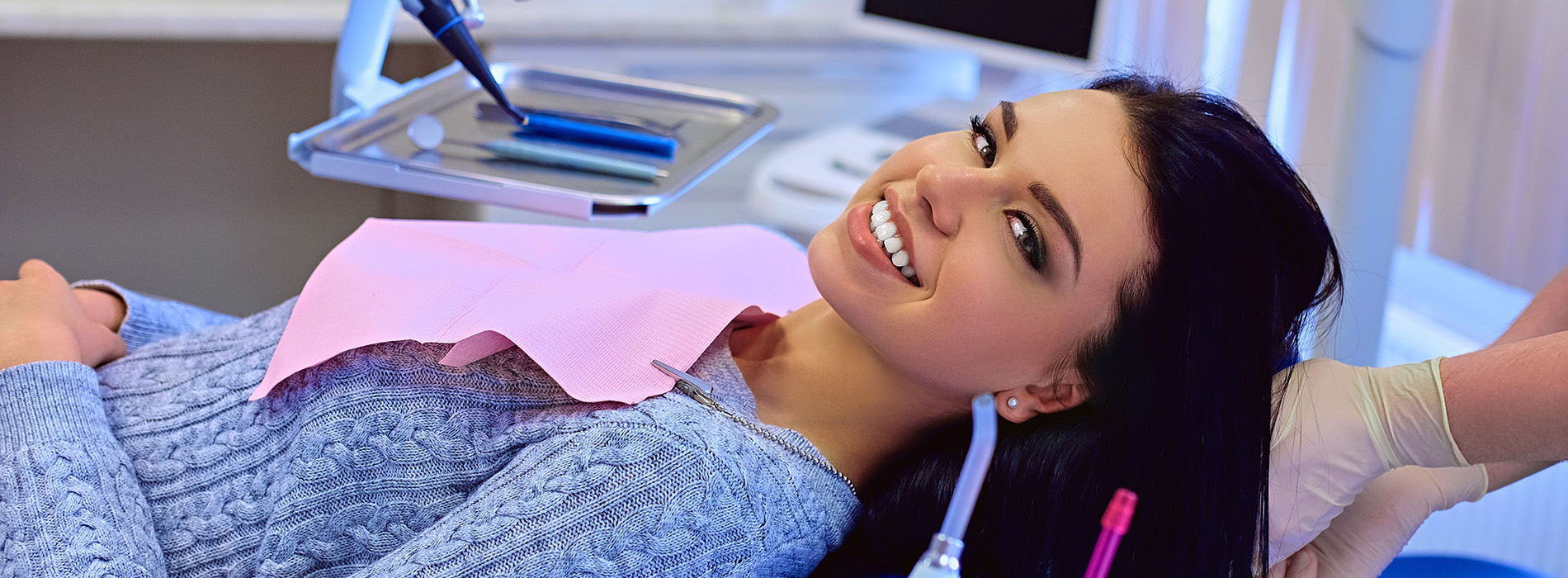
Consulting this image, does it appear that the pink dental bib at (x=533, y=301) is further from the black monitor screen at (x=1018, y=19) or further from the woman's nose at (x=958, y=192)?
the black monitor screen at (x=1018, y=19)

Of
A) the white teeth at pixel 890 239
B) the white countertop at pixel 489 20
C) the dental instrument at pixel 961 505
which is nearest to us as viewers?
the dental instrument at pixel 961 505

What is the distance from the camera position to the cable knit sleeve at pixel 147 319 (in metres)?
1.27

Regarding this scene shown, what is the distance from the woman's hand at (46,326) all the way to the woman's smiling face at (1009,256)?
723 mm

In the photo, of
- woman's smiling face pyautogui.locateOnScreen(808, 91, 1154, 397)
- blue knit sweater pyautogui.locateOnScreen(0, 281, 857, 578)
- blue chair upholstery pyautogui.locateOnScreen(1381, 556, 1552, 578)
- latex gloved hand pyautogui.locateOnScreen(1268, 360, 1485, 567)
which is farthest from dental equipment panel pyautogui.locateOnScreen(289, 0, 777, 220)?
blue chair upholstery pyautogui.locateOnScreen(1381, 556, 1552, 578)

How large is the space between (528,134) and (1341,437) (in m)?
0.88

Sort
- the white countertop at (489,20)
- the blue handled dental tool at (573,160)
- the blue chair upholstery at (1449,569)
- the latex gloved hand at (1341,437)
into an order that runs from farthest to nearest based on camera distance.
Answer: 1. the white countertop at (489,20)
2. the blue handled dental tool at (573,160)
3. the blue chair upholstery at (1449,569)
4. the latex gloved hand at (1341,437)

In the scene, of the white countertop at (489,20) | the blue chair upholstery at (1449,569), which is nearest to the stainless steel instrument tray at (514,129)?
the blue chair upholstery at (1449,569)

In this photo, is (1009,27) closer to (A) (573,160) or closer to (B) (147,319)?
(A) (573,160)

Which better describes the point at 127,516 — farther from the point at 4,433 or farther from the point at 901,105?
the point at 901,105

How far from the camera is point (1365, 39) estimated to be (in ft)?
3.77

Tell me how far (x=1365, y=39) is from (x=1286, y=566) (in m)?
0.53

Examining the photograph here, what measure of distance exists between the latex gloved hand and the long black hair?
0.09 ft

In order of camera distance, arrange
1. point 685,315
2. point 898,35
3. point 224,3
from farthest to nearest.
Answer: point 224,3
point 898,35
point 685,315

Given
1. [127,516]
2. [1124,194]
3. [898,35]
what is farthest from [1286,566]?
[898,35]
